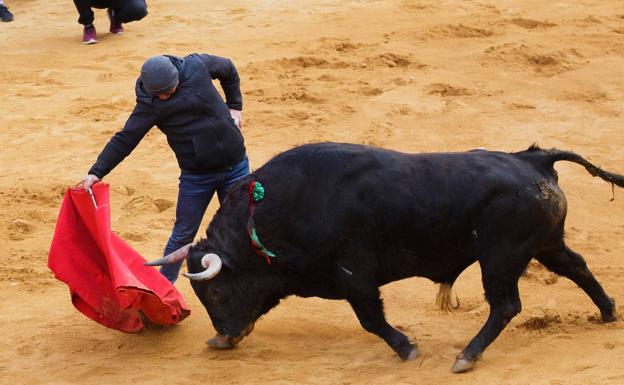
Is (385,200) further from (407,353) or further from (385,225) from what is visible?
(407,353)

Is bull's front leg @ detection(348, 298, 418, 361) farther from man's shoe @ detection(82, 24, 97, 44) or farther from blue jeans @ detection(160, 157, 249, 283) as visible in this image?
man's shoe @ detection(82, 24, 97, 44)

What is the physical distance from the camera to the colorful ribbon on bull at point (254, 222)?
612 cm

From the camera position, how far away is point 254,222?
614cm

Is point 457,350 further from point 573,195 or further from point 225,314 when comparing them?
point 573,195

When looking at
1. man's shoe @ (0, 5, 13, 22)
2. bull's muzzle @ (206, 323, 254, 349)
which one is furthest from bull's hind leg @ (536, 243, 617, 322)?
man's shoe @ (0, 5, 13, 22)

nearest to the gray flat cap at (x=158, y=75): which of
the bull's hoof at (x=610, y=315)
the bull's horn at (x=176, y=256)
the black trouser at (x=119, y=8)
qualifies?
the bull's horn at (x=176, y=256)

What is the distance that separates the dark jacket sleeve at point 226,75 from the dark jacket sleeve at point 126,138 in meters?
0.60

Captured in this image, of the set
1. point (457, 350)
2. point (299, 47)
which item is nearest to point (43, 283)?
point (457, 350)

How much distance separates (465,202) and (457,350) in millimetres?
959

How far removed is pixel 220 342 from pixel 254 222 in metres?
0.91

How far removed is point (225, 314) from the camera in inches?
254

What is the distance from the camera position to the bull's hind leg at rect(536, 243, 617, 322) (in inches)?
253

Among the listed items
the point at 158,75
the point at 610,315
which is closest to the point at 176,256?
the point at 158,75

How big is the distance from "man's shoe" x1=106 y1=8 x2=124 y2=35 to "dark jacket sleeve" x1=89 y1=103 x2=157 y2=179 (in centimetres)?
710
